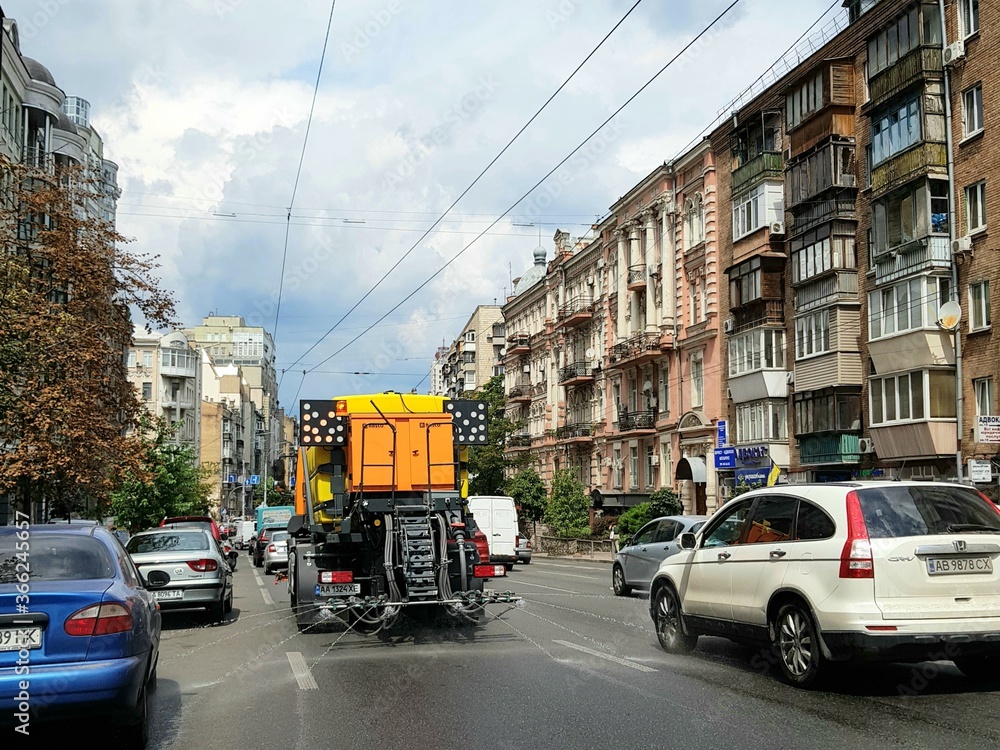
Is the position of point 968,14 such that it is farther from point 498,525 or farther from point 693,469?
point 693,469

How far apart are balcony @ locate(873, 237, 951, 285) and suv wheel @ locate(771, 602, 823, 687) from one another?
2396cm

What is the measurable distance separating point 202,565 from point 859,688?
10.7m

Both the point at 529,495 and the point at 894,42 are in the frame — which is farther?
the point at 529,495

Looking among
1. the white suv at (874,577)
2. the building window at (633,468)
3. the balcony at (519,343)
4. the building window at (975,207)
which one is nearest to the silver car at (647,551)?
the white suv at (874,577)

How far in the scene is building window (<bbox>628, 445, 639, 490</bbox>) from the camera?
53.2 metres

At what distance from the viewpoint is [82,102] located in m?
Result: 92.2

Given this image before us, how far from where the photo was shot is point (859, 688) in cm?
927

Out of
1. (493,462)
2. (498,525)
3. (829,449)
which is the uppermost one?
(493,462)

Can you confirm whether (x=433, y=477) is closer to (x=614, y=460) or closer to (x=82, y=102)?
(x=614, y=460)

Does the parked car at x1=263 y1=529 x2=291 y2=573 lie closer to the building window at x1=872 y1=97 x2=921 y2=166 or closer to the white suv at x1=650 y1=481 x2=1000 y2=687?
the building window at x1=872 y1=97 x2=921 y2=166

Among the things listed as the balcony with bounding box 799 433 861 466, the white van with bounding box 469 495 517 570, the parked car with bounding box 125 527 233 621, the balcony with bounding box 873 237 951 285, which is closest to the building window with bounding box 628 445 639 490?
the balcony with bounding box 799 433 861 466

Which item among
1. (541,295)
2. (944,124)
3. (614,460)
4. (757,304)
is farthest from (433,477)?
(541,295)

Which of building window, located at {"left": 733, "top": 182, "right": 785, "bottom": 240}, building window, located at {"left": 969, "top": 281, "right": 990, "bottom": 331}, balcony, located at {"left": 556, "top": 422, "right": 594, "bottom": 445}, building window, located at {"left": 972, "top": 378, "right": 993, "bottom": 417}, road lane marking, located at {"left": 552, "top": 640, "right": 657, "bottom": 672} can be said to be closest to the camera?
road lane marking, located at {"left": 552, "top": 640, "right": 657, "bottom": 672}

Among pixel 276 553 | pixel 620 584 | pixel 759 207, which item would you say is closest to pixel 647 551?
pixel 620 584
